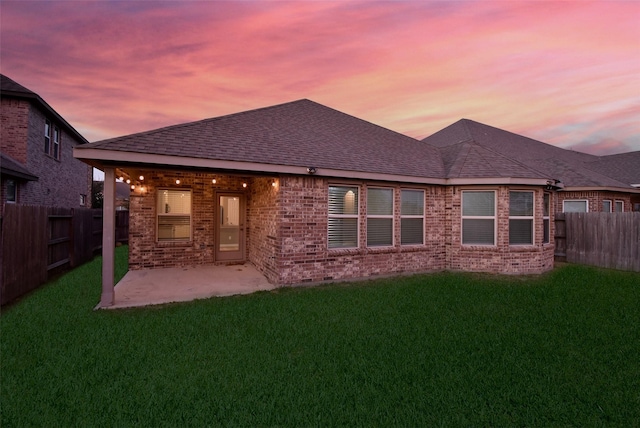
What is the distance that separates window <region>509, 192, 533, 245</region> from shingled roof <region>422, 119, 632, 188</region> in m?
0.86

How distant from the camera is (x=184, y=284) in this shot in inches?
292

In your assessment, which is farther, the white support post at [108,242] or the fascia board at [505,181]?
the fascia board at [505,181]

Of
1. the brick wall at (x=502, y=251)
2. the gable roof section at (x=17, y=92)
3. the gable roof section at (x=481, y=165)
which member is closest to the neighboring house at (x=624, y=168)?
the gable roof section at (x=481, y=165)

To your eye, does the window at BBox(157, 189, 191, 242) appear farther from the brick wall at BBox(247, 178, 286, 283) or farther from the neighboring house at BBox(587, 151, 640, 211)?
the neighboring house at BBox(587, 151, 640, 211)

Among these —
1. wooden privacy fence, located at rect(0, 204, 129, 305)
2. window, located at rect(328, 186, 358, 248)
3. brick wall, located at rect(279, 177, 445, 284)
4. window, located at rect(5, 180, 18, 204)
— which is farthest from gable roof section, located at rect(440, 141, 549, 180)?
window, located at rect(5, 180, 18, 204)

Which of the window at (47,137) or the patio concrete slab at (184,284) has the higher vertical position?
the window at (47,137)

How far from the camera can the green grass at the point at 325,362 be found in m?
2.70

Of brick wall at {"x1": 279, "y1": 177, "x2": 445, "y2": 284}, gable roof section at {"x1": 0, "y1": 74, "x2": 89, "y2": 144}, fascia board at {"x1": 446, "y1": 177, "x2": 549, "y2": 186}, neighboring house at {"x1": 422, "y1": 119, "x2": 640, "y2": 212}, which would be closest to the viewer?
brick wall at {"x1": 279, "y1": 177, "x2": 445, "y2": 284}

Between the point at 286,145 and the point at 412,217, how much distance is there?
4795mm

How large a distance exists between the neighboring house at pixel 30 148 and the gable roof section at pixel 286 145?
279 inches

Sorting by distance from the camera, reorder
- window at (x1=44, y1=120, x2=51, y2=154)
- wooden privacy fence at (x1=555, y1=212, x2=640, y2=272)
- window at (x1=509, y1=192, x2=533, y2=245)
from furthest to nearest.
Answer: window at (x1=44, y1=120, x2=51, y2=154) → wooden privacy fence at (x1=555, y1=212, x2=640, y2=272) → window at (x1=509, y1=192, x2=533, y2=245)

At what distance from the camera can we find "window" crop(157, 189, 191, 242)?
9.52 m

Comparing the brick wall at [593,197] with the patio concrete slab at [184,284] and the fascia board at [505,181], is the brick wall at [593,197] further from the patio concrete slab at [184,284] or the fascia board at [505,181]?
the patio concrete slab at [184,284]

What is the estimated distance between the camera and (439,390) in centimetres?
306
